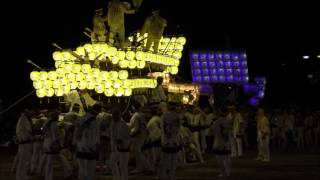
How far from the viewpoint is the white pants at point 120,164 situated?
1509cm

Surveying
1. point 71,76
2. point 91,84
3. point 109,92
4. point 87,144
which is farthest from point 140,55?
point 87,144

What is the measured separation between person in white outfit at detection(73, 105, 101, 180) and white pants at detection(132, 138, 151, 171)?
4.33 m

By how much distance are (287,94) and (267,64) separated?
3.61m

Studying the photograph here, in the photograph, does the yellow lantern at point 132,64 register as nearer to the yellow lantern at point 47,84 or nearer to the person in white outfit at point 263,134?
the yellow lantern at point 47,84

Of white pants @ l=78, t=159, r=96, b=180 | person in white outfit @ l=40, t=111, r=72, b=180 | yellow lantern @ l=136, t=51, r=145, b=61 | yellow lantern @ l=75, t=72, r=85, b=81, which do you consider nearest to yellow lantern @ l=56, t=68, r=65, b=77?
yellow lantern @ l=75, t=72, r=85, b=81

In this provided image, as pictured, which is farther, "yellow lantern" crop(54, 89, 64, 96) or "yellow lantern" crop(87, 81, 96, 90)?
"yellow lantern" crop(54, 89, 64, 96)

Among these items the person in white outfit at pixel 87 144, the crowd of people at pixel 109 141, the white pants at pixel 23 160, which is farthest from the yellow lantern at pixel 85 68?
the person in white outfit at pixel 87 144

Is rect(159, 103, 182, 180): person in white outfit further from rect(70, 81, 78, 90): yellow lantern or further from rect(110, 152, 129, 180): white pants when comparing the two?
rect(70, 81, 78, 90): yellow lantern

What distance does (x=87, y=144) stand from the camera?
13547 mm

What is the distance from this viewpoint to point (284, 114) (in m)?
30.6

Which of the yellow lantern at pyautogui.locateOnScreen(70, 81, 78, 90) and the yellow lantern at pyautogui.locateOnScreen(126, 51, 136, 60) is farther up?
the yellow lantern at pyautogui.locateOnScreen(126, 51, 136, 60)

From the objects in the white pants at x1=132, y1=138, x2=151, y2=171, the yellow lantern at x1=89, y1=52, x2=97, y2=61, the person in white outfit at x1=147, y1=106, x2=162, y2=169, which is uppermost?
the yellow lantern at x1=89, y1=52, x2=97, y2=61

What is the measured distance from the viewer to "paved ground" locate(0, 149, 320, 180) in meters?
17.5

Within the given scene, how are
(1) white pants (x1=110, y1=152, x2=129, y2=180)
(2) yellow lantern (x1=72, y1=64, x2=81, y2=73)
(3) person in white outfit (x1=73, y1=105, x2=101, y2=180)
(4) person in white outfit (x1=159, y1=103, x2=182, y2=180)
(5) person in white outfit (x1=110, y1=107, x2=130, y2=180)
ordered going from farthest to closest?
(2) yellow lantern (x1=72, y1=64, x2=81, y2=73) → (4) person in white outfit (x1=159, y1=103, x2=182, y2=180) → (1) white pants (x1=110, y1=152, x2=129, y2=180) → (5) person in white outfit (x1=110, y1=107, x2=130, y2=180) → (3) person in white outfit (x1=73, y1=105, x2=101, y2=180)
